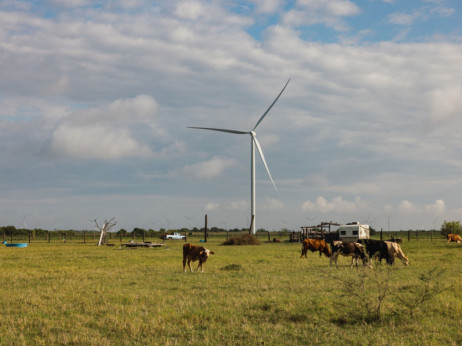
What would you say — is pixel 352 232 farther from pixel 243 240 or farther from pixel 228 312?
pixel 228 312

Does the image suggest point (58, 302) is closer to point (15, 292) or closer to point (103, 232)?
point (15, 292)

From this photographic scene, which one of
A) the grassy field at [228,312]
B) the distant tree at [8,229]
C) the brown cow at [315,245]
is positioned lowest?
the distant tree at [8,229]

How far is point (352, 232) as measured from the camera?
49781 millimetres

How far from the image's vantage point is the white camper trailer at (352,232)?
4934cm

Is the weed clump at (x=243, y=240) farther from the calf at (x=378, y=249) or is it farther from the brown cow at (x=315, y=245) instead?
the calf at (x=378, y=249)

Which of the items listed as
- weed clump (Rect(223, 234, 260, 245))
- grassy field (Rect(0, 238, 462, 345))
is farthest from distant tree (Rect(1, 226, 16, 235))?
grassy field (Rect(0, 238, 462, 345))

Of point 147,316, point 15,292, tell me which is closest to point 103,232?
point 15,292

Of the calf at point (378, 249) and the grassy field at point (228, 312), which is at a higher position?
the calf at point (378, 249)

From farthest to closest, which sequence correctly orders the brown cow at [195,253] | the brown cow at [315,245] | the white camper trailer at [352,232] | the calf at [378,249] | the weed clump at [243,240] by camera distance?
the weed clump at [243,240] → the white camper trailer at [352,232] → the brown cow at [315,245] → the calf at [378,249] → the brown cow at [195,253]

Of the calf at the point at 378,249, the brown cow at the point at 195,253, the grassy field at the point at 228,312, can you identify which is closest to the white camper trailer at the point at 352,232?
the calf at the point at 378,249

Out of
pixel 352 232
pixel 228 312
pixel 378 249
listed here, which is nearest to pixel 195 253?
pixel 378 249

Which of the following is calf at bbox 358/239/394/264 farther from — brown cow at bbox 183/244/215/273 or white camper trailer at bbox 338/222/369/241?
white camper trailer at bbox 338/222/369/241

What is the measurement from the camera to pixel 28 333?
359 inches

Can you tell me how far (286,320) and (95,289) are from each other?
706 cm
